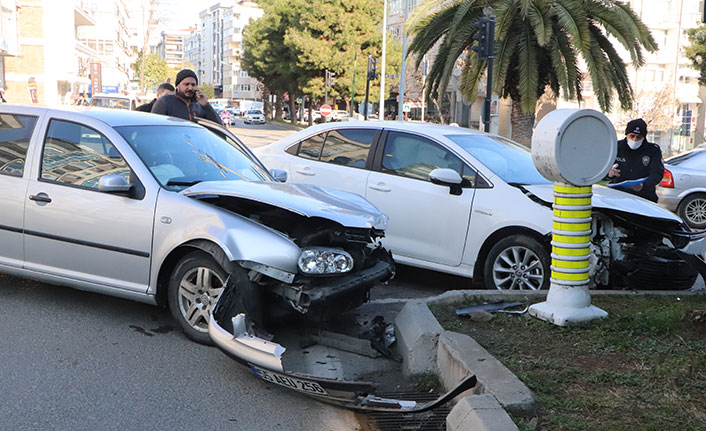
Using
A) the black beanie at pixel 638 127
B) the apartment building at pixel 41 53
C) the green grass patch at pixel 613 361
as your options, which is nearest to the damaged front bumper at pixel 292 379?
the green grass patch at pixel 613 361

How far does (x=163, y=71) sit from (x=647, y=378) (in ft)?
371

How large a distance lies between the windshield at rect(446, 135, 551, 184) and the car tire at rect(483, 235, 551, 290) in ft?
2.08

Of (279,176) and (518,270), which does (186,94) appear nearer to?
(279,176)

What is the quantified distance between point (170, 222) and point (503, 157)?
343 centimetres

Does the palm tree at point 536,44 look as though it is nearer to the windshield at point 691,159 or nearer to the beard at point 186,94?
the windshield at point 691,159

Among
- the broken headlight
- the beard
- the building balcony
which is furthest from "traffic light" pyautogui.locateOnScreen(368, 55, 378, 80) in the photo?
the building balcony

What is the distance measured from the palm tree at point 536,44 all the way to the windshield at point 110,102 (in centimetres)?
1855

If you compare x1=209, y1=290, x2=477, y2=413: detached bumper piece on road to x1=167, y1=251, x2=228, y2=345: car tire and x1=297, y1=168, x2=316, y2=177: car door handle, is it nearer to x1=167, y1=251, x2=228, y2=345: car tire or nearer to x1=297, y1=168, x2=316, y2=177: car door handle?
x1=167, y1=251, x2=228, y2=345: car tire

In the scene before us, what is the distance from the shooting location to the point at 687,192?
13.7 m

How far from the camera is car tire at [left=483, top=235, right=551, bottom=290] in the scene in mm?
6457

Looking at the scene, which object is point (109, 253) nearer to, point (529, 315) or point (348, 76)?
point (529, 315)

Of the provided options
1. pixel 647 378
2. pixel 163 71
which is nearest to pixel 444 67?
pixel 647 378

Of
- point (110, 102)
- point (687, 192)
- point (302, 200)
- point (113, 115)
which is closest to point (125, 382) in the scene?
point (302, 200)

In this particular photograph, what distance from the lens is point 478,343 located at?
4.71m
